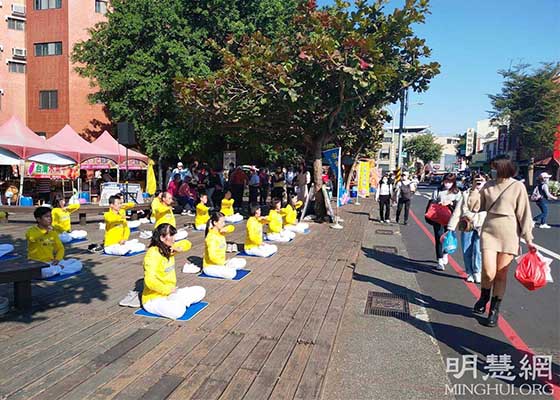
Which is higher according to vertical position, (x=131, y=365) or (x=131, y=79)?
(x=131, y=79)

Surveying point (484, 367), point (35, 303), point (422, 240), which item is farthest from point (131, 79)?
point (484, 367)

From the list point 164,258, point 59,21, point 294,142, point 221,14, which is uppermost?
point 59,21

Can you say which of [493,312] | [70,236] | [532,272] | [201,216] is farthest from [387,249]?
[70,236]

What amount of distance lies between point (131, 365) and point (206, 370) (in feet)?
2.15

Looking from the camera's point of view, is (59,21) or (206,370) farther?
(59,21)

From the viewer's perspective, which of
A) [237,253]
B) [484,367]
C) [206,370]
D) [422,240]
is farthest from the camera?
[422,240]

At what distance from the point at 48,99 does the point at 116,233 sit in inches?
1003

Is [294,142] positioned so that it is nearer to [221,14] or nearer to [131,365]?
[221,14]

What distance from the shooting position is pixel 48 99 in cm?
2894

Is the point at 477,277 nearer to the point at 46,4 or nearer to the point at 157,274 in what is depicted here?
the point at 157,274

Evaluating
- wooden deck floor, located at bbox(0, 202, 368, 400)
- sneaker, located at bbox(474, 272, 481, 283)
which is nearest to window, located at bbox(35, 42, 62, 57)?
wooden deck floor, located at bbox(0, 202, 368, 400)

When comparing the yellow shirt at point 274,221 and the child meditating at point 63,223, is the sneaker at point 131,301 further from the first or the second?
→ the yellow shirt at point 274,221

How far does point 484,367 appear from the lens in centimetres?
394

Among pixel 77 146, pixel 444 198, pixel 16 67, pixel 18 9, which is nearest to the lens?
pixel 444 198
